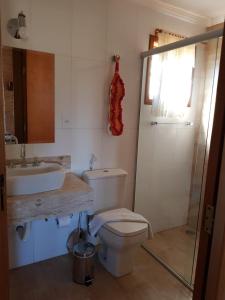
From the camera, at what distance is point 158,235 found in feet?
9.04

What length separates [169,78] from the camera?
96.2 inches

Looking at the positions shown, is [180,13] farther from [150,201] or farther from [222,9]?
[150,201]

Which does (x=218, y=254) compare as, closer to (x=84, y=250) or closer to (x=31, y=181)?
(x=31, y=181)

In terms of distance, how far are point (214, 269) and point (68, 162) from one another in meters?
1.62

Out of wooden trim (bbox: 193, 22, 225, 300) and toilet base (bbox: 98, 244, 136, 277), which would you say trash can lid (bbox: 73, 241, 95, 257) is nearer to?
toilet base (bbox: 98, 244, 136, 277)

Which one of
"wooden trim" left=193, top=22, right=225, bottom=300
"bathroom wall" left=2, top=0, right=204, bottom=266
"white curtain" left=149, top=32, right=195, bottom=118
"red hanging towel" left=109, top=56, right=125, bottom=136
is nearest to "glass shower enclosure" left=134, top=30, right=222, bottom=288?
"white curtain" left=149, top=32, right=195, bottom=118

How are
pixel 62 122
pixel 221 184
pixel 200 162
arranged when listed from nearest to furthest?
pixel 221 184, pixel 62 122, pixel 200 162

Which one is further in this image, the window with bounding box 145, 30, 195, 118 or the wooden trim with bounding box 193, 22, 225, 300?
the window with bounding box 145, 30, 195, 118

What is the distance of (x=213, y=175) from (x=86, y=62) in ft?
5.61

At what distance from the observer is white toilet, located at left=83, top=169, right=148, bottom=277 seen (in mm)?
1919

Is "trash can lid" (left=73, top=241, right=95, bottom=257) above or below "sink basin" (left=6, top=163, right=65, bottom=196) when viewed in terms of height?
below

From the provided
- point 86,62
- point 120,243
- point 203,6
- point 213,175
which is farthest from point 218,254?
point 203,6

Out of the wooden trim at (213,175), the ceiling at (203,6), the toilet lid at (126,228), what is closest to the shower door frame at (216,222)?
the wooden trim at (213,175)

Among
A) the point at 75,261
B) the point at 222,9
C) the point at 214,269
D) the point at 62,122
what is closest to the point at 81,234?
the point at 75,261
